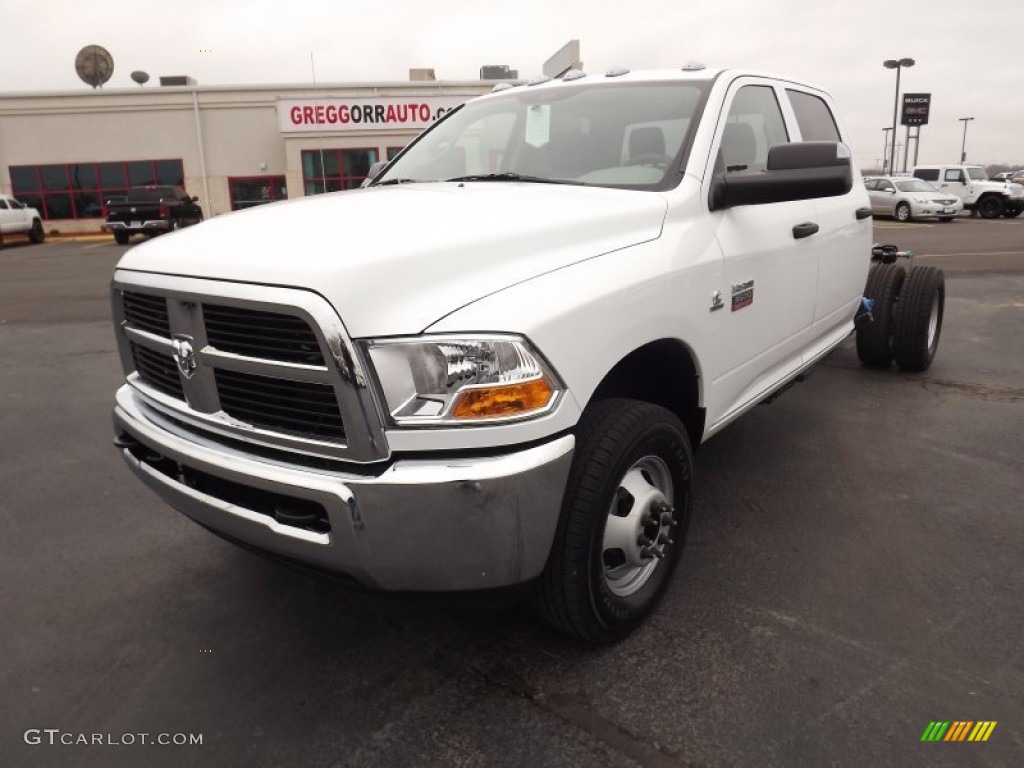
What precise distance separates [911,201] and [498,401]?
26.1 m

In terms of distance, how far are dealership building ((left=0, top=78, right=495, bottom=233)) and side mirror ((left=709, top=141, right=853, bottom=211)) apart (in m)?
27.8

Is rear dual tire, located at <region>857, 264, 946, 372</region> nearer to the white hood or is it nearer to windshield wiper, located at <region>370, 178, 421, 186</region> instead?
windshield wiper, located at <region>370, 178, 421, 186</region>

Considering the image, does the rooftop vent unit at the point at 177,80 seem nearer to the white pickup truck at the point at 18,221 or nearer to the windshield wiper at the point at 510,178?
the white pickup truck at the point at 18,221

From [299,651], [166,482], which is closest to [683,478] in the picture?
[299,651]

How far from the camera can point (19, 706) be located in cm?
236

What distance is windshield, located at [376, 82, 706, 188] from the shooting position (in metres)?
3.11

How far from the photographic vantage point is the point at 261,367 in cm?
209

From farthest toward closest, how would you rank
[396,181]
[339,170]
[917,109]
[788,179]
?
[917,109]
[339,170]
[396,181]
[788,179]

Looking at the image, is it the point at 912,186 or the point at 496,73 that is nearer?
the point at 912,186

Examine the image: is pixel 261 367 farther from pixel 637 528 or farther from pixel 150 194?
pixel 150 194

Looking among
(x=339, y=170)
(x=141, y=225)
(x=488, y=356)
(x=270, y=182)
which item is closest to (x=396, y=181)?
(x=488, y=356)

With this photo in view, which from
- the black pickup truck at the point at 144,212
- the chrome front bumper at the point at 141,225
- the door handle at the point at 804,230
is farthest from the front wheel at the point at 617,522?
the chrome front bumper at the point at 141,225

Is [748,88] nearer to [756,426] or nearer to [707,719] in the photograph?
[756,426]

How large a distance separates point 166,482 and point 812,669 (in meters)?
2.11
